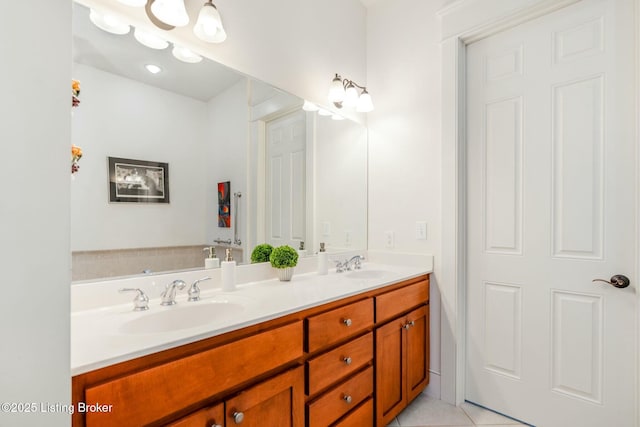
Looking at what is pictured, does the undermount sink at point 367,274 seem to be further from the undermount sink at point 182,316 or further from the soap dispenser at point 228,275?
the undermount sink at point 182,316

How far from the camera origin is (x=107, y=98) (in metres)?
1.25

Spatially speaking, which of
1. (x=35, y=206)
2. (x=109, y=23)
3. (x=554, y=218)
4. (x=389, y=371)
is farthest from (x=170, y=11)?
(x=554, y=218)

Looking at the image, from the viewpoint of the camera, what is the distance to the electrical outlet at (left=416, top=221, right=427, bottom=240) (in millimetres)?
2143

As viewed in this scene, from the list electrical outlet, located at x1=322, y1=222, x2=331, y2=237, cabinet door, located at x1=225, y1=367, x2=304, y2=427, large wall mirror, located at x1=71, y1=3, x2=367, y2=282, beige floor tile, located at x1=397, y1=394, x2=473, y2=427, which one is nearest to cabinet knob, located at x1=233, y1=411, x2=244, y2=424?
cabinet door, located at x1=225, y1=367, x2=304, y2=427

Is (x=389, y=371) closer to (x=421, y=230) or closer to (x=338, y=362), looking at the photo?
(x=338, y=362)

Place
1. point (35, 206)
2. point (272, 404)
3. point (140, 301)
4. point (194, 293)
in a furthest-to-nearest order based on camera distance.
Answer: point (194, 293) < point (140, 301) < point (272, 404) < point (35, 206)

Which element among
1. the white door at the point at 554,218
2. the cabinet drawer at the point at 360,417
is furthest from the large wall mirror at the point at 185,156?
the white door at the point at 554,218

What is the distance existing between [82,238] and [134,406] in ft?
2.37

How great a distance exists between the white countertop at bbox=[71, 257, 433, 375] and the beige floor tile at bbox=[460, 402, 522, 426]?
87cm

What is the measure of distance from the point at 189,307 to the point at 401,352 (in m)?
1.18

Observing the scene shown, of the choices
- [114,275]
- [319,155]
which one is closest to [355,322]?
[114,275]

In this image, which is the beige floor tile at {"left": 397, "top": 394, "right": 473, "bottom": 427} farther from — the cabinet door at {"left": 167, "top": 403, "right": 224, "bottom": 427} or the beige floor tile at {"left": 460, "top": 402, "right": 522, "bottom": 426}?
the cabinet door at {"left": 167, "top": 403, "right": 224, "bottom": 427}

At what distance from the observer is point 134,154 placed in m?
1.34

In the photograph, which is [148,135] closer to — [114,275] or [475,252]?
[114,275]
